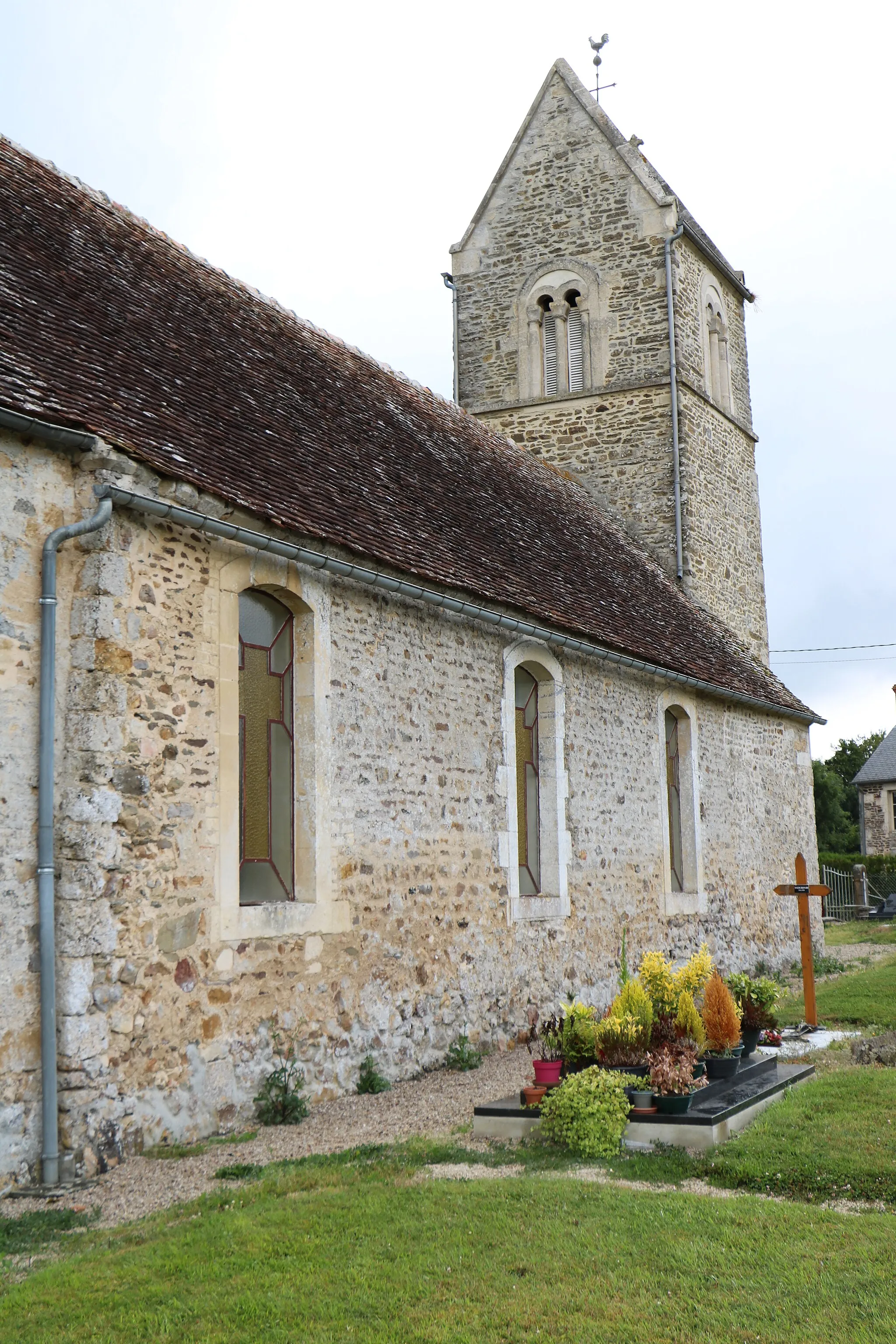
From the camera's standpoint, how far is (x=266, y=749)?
8484 mm

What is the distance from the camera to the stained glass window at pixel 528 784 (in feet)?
37.5

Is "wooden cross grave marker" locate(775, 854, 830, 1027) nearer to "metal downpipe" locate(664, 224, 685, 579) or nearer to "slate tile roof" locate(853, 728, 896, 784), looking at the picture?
"metal downpipe" locate(664, 224, 685, 579)

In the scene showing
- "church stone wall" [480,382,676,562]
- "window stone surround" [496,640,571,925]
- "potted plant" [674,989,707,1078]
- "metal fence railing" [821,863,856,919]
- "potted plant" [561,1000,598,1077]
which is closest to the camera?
"potted plant" [561,1000,598,1077]

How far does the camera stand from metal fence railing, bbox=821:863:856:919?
30406mm

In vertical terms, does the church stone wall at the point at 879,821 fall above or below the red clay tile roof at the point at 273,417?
below

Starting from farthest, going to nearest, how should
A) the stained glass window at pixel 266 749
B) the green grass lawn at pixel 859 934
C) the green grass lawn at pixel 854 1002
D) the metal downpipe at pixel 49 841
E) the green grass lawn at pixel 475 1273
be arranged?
1. the green grass lawn at pixel 859 934
2. the green grass lawn at pixel 854 1002
3. the stained glass window at pixel 266 749
4. the metal downpipe at pixel 49 841
5. the green grass lawn at pixel 475 1273

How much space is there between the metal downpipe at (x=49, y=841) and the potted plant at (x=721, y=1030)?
12.6 ft

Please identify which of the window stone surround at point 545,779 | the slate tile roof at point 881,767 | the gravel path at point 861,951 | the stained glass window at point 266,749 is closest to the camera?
the stained glass window at point 266,749

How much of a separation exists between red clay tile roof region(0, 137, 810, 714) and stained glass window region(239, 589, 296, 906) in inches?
30.4

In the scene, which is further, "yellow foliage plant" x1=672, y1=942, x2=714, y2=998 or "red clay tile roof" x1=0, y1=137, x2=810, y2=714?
"yellow foliage plant" x1=672, y1=942, x2=714, y2=998

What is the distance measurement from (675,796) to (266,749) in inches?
291

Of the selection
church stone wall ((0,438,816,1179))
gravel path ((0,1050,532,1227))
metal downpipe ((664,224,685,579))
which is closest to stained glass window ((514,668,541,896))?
church stone wall ((0,438,816,1179))

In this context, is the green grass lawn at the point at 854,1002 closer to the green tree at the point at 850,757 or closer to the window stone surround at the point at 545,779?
the window stone surround at the point at 545,779

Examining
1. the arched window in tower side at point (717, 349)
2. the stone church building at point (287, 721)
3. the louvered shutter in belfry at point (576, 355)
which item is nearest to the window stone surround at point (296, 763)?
the stone church building at point (287, 721)
